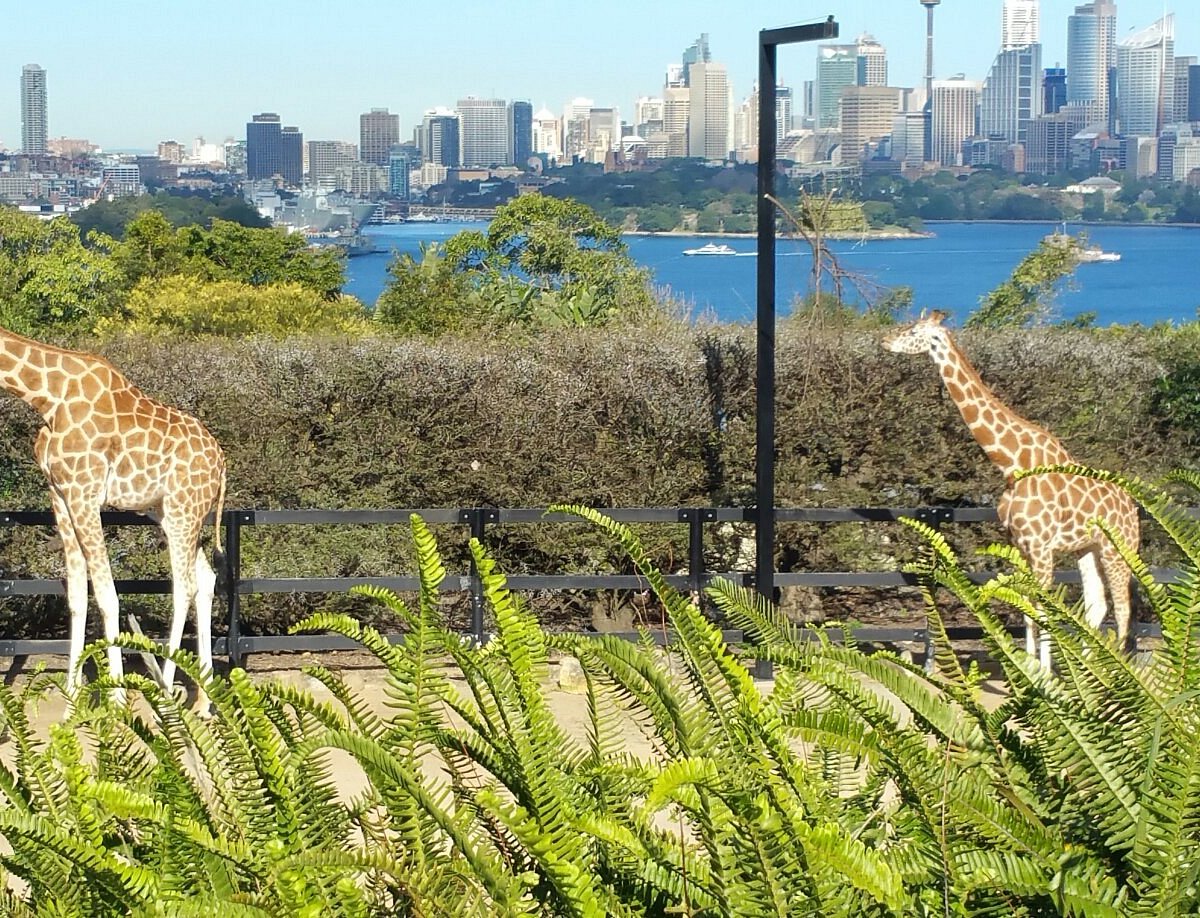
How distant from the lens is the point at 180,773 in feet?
6.66

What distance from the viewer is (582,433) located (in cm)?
926

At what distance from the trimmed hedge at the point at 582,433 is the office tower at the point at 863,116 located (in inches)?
62.5

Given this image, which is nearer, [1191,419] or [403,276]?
[1191,419]

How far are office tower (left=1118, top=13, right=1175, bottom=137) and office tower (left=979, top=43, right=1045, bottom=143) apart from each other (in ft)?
9.73

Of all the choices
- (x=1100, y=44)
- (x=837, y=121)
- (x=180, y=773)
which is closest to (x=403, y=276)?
(x=837, y=121)

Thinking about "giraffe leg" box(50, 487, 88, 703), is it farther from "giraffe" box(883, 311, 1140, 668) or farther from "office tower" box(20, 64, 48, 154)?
"office tower" box(20, 64, 48, 154)

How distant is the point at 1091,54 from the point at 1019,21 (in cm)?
648

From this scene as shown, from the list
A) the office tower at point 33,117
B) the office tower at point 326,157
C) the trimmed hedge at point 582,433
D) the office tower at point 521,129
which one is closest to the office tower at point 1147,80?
the trimmed hedge at point 582,433

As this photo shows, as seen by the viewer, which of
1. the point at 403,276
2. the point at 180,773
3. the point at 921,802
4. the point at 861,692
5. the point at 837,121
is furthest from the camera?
the point at 403,276

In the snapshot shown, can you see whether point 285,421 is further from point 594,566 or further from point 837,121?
point 837,121

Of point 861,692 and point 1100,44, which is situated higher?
point 1100,44

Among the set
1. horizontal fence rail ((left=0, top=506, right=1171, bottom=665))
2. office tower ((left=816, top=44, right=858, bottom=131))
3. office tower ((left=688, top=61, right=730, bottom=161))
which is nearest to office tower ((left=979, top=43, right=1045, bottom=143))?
office tower ((left=688, top=61, right=730, bottom=161))

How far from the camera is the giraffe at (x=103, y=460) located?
690cm

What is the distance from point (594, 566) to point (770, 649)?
7.41m
